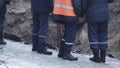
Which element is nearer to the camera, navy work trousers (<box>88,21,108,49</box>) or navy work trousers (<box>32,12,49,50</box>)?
navy work trousers (<box>88,21,108,49</box>)

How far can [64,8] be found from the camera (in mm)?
8086

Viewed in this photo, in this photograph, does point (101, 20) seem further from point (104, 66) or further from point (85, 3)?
point (104, 66)

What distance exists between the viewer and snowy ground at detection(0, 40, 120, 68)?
738 cm

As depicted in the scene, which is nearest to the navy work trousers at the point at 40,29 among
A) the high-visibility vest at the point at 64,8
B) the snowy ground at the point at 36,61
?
the snowy ground at the point at 36,61

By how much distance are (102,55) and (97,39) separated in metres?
0.40

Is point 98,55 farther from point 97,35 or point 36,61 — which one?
point 36,61

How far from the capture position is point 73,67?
7660mm

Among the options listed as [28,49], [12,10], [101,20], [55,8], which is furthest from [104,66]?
[12,10]

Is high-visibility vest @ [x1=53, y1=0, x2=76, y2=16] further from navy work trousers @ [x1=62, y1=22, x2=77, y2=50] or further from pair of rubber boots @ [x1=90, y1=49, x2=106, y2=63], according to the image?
pair of rubber boots @ [x1=90, y1=49, x2=106, y2=63]

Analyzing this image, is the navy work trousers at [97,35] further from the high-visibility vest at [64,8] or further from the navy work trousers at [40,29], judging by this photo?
the navy work trousers at [40,29]

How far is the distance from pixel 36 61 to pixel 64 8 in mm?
1317

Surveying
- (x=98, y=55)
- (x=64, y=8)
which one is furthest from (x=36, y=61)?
(x=98, y=55)

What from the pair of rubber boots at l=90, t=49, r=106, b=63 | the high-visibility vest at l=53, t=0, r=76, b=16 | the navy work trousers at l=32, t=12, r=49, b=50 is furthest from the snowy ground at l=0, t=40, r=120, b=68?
the high-visibility vest at l=53, t=0, r=76, b=16

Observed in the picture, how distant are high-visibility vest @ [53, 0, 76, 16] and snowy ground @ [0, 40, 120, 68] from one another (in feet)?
3.46
